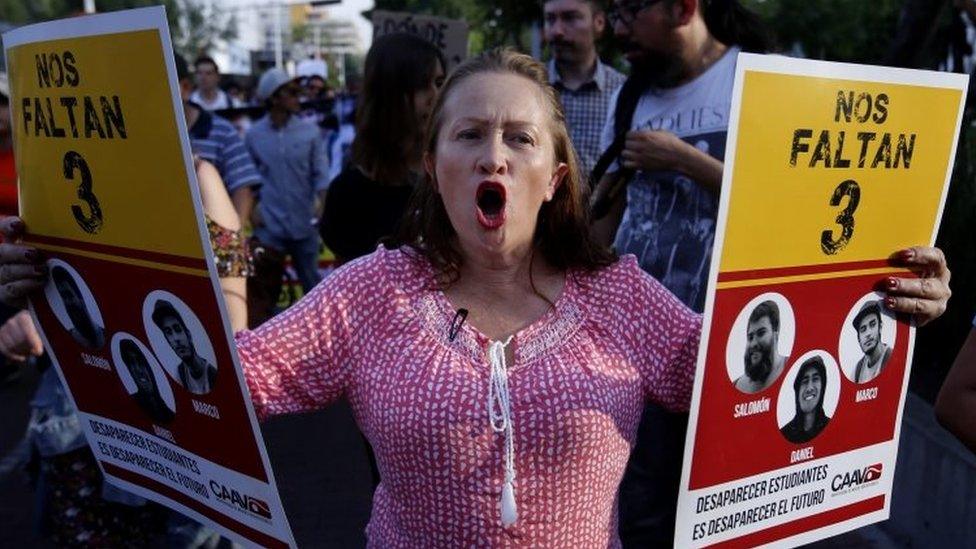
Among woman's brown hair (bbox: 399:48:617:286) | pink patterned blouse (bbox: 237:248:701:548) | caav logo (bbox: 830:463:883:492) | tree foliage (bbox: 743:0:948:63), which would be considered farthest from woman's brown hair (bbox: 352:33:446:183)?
tree foliage (bbox: 743:0:948:63)

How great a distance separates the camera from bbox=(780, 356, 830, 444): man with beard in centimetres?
201

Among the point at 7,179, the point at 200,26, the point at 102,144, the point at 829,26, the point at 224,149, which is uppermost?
the point at 102,144

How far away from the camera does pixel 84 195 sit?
201cm

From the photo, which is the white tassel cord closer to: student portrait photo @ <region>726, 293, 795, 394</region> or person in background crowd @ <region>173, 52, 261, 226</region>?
student portrait photo @ <region>726, 293, 795, 394</region>

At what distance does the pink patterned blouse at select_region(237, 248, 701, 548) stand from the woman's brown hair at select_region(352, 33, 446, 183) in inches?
60.0

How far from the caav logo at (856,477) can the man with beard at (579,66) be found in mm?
3154


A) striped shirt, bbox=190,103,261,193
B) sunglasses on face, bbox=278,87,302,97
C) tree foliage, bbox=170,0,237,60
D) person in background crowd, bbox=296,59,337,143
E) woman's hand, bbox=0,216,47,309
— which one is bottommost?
tree foliage, bbox=170,0,237,60

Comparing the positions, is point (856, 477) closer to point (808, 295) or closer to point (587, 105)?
point (808, 295)

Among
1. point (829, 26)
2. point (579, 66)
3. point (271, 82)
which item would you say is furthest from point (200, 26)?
point (579, 66)

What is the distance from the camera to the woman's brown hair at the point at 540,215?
205 cm

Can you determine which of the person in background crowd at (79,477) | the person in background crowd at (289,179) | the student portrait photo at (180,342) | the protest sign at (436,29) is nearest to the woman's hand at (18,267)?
the student portrait photo at (180,342)

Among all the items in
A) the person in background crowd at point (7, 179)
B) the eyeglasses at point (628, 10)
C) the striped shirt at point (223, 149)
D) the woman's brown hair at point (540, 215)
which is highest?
the eyeglasses at point (628, 10)

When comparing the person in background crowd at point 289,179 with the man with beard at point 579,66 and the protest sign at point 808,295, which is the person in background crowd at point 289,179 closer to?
the man with beard at point 579,66

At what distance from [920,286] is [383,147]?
1.95 metres
